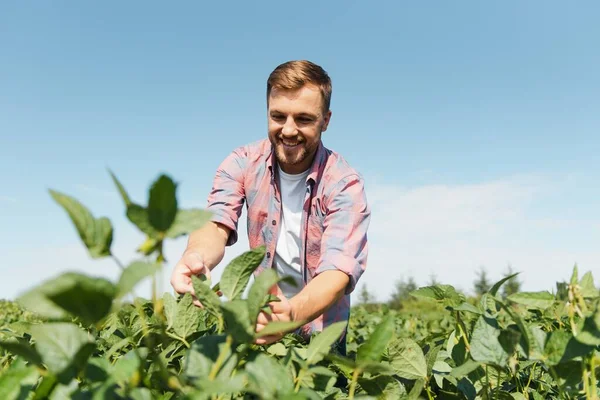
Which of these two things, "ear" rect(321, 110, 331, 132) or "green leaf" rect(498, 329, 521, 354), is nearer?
"green leaf" rect(498, 329, 521, 354)

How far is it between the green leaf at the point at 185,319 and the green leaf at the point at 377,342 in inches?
20.0

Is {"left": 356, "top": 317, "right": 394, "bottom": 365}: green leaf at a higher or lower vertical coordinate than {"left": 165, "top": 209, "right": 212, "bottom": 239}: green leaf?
lower

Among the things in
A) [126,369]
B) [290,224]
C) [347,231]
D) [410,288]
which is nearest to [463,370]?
[126,369]

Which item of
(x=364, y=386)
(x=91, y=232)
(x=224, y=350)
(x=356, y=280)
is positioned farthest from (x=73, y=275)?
(x=356, y=280)

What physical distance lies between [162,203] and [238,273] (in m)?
0.32

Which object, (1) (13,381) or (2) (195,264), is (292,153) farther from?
(1) (13,381)

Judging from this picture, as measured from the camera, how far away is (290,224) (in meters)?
3.66

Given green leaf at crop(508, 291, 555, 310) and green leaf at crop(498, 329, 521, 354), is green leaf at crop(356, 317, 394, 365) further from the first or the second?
green leaf at crop(508, 291, 555, 310)

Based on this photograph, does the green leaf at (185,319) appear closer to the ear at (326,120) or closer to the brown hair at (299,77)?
the brown hair at (299,77)

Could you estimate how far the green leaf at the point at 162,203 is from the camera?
80 centimetres

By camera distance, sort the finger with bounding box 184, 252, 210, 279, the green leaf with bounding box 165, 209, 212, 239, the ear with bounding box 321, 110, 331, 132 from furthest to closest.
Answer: the ear with bounding box 321, 110, 331, 132
the finger with bounding box 184, 252, 210, 279
the green leaf with bounding box 165, 209, 212, 239

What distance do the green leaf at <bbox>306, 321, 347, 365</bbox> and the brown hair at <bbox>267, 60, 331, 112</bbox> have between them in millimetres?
2327

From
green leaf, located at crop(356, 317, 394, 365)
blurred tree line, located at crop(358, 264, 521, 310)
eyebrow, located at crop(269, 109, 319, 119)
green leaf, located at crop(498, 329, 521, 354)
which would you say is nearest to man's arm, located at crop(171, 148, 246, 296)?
eyebrow, located at crop(269, 109, 319, 119)

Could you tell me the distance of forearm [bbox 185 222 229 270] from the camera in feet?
8.64
